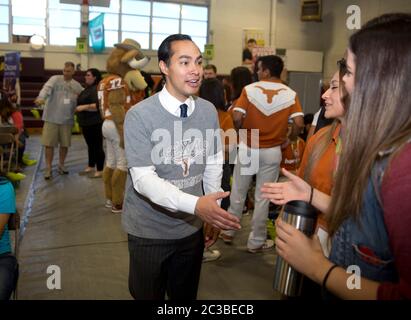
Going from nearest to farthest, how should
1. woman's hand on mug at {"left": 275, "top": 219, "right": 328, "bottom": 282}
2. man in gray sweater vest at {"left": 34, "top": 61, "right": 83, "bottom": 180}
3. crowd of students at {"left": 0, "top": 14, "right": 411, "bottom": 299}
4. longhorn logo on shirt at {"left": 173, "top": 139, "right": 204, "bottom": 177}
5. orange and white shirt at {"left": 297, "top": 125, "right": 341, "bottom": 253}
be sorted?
crowd of students at {"left": 0, "top": 14, "right": 411, "bottom": 299}, woman's hand on mug at {"left": 275, "top": 219, "right": 328, "bottom": 282}, orange and white shirt at {"left": 297, "top": 125, "right": 341, "bottom": 253}, longhorn logo on shirt at {"left": 173, "top": 139, "right": 204, "bottom": 177}, man in gray sweater vest at {"left": 34, "top": 61, "right": 83, "bottom": 180}

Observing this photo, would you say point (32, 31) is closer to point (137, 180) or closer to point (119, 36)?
point (119, 36)

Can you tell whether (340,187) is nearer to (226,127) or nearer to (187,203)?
(187,203)

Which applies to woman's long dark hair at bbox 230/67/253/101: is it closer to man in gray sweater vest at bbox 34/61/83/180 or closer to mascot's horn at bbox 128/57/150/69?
mascot's horn at bbox 128/57/150/69

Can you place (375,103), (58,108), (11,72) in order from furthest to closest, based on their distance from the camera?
1. (11,72)
2. (58,108)
3. (375,103)

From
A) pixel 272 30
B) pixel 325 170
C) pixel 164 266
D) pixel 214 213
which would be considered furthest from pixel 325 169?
pixel 272 30

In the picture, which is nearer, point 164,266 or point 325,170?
point 325,170

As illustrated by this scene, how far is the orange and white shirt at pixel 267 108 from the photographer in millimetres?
3502

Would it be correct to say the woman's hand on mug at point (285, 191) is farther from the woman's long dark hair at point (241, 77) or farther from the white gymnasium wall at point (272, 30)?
the white gymnasium wall at point (272, 30)

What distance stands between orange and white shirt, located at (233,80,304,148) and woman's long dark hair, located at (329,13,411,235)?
2.47 metres

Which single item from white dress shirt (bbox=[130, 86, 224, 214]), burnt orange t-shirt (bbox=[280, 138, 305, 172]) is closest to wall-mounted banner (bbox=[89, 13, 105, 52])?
burnt orange t-shirt (bbox=[280, 138, 305, 172])

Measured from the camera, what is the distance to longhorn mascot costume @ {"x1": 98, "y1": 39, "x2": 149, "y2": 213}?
4.41 m

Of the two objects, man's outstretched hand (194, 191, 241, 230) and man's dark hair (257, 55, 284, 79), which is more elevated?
man's dark hair (257, 55, 284, 79)

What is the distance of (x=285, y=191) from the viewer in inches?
54.2

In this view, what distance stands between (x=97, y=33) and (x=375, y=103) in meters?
12.8
